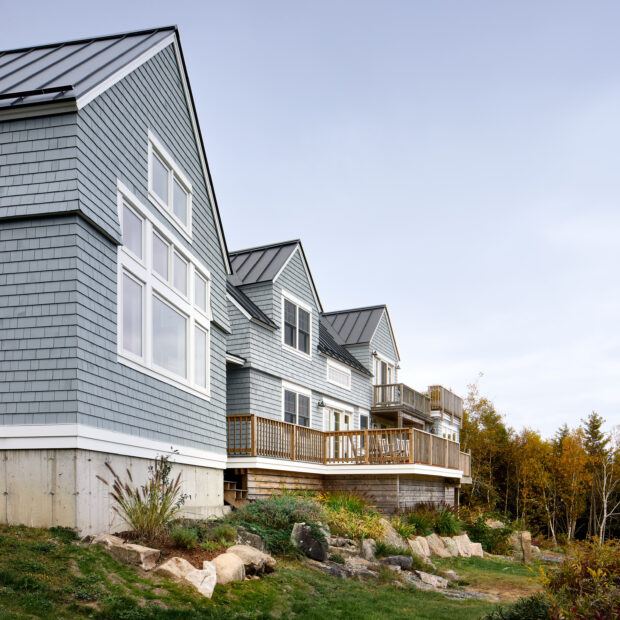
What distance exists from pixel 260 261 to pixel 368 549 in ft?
37.2

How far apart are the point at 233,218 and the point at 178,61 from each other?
46.9 meters

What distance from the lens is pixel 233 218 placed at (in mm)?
61875

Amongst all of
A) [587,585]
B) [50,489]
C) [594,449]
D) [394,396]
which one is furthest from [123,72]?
[594,449]

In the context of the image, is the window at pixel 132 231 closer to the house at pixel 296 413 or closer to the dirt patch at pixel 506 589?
the house at pixel 296 413

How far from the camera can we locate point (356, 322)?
3328cm

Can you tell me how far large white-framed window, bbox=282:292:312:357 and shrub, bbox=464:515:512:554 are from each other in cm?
897

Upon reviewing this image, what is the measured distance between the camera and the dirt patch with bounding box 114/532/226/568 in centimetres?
981

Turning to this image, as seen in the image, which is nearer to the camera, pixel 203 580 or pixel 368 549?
pixel 203 580

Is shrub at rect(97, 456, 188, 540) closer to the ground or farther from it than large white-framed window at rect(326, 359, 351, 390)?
closer to the ground

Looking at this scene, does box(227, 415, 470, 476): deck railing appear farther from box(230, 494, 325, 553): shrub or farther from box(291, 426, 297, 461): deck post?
box(230, 494, 325, 553): shrub

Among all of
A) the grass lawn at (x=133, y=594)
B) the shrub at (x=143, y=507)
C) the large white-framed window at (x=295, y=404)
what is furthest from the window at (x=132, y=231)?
the large white-framed window at (x=295, y=404)

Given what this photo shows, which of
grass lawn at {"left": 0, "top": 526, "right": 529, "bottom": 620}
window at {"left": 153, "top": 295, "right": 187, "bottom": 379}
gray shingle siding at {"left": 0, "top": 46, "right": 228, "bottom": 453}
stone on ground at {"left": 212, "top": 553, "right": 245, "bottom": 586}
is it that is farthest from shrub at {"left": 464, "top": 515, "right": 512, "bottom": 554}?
gray shingle siding at {"left": 0, "top": 46, "right": 228, "bottom": 453}

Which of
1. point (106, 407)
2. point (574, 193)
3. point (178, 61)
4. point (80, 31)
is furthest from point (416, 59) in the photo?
point (80, 31)

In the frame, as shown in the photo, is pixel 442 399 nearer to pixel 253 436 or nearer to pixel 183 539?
pixel 253 436
